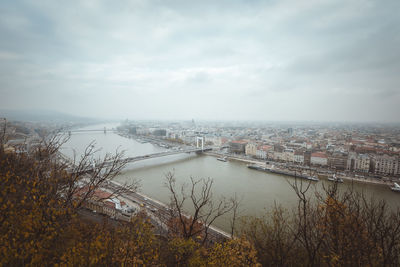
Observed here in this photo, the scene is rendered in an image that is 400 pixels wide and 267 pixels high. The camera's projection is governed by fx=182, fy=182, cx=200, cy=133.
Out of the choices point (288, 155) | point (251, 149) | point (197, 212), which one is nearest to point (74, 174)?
point (197, 212)

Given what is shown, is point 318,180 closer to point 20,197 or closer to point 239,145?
point 239,145

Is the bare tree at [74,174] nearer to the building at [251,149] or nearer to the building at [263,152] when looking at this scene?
the building at [263,152]

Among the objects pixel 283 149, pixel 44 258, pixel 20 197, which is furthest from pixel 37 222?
pixel 283 149

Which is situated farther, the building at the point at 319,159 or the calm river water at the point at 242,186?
the building at the point at 319,159

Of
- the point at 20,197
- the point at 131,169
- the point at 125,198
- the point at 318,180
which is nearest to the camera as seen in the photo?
the point at 20,197

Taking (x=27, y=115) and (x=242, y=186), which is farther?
(x=27, y=115)

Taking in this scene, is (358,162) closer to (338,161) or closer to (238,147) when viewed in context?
(338,161)

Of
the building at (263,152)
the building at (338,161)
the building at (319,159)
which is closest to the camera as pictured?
the building at (338,161)

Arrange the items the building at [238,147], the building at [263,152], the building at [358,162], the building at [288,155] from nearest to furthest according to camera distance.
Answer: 1. the building at [358,162]
2. the building at [288,155]
3. the building at [263,152]
4. the building at [238,147]

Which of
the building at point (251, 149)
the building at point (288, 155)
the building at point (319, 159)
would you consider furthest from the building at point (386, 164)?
the building at point (251, 149)
